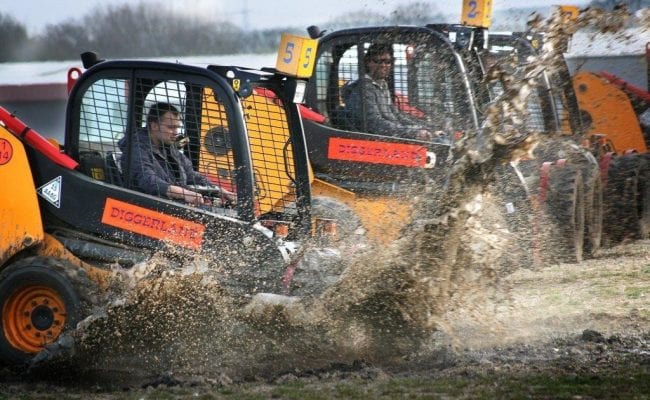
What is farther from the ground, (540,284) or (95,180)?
(95,180)

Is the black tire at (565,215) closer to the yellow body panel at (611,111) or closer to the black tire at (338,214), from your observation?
the black tire at (338,214)

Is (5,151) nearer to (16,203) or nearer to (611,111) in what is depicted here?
(16,203)

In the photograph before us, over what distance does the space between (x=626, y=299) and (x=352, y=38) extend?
121 inches

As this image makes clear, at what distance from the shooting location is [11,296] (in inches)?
258

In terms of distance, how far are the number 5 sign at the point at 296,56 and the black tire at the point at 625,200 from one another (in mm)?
4507

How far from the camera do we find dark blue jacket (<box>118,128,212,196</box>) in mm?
6723

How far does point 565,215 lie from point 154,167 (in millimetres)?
4279

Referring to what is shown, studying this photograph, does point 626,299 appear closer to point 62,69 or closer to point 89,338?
point 89,338

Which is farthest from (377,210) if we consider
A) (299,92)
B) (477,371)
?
(477,371)

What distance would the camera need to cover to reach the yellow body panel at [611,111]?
42.3 feet

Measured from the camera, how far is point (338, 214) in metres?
8.05

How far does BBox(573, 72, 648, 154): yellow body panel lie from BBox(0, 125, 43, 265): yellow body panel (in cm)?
764

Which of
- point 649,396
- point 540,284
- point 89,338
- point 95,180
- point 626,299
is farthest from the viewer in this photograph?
point 540,284

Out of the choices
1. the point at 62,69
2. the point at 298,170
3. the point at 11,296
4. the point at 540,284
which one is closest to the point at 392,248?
the point at 298,170
